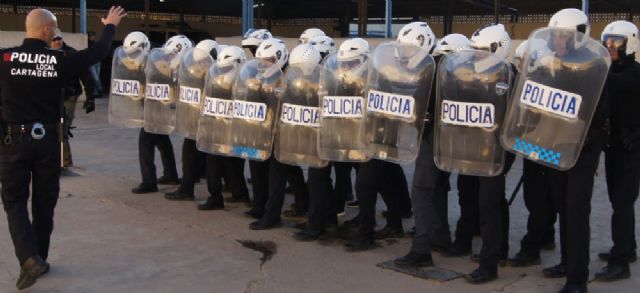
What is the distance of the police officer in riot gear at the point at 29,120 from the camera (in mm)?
4684

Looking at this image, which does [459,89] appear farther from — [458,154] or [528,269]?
[528,269]

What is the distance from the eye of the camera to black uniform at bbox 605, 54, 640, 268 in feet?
15.6

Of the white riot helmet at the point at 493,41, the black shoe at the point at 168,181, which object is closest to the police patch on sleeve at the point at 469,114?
the white riot helmet at the point at 493,41

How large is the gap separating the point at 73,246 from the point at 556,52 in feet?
13.0

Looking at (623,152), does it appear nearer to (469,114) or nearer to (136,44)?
(469,114)

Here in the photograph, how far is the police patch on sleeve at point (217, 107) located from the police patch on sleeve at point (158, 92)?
0.85m

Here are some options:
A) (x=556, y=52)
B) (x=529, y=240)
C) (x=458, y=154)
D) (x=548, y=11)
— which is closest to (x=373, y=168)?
(x=458, y=154)

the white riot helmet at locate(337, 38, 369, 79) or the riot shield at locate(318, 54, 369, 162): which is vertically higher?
the white riot helmet at locate(337, 38, 369, 79)

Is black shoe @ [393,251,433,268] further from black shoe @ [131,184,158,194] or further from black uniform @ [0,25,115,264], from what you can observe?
black shoe @ [131,184,158,194]

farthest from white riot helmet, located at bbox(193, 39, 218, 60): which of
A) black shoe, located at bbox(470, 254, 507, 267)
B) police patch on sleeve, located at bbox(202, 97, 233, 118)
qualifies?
black shoe, located at bbox(470, 254, 507, 267)

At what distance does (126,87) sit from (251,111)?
2129mm

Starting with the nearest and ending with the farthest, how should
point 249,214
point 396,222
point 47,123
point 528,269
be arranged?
1. point 47,123
2. point 528,269
3. point 396,222
4. point 249,214

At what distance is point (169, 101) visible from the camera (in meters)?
7.25

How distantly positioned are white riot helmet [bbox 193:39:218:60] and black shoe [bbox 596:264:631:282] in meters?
4.07
